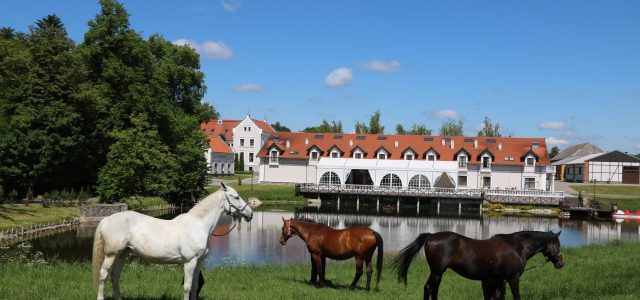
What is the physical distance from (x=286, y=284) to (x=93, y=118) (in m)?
31.9

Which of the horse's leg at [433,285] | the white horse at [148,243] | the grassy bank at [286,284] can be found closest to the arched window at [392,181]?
the grassy bank at [286,284]

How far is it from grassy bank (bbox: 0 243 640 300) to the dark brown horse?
195 cm

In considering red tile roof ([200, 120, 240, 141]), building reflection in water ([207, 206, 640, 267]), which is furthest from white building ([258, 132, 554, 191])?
red tile roof ([200, 120, 240, 141])

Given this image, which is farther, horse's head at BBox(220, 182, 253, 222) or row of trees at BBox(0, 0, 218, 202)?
row of trees at BBox(0, 0, 218, 202)

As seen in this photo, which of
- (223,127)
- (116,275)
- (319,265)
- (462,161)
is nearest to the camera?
(116,275)

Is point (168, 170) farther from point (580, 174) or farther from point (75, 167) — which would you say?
point (580, 174)

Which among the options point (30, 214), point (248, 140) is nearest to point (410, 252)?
point (30, 214)

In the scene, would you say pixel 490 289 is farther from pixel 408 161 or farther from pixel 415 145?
pixel 415 145

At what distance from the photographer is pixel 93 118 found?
38750 millimetres

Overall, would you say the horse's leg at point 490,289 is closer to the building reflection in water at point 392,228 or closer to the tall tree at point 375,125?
the building reflection in water at point 392,228

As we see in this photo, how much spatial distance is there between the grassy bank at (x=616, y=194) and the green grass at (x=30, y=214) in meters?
44.6

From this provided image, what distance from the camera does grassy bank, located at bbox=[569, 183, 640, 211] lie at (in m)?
52.6

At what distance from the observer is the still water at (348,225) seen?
22391 millimetres

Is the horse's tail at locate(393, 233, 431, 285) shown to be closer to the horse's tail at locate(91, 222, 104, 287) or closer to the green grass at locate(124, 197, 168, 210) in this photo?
the horse's tail at locate(91, 222, 104, 287)
